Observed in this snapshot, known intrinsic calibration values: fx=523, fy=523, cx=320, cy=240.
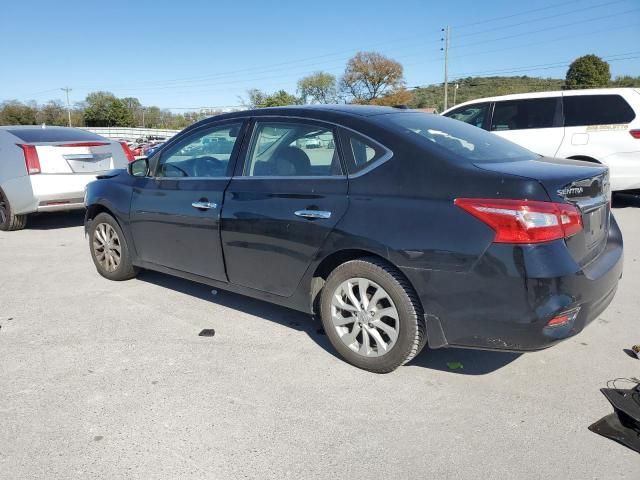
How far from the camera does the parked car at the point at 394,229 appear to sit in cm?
271

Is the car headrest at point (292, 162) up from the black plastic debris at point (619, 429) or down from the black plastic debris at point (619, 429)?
up

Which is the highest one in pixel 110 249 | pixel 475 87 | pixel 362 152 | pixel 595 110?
pixel 475 87

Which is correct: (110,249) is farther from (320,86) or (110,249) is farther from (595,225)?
(320,86)

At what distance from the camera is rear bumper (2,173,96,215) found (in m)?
7.40

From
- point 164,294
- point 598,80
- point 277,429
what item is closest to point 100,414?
point 277,429

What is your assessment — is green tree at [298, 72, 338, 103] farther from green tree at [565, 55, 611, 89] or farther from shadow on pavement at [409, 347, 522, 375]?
shadow on pavement at [409, 347, 522, 375]

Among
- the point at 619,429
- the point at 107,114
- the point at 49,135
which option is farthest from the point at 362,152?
the point at 107,114

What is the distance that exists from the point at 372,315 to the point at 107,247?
3.18m

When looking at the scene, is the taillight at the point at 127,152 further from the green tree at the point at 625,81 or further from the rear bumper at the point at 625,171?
the green tree at the point at 625,81

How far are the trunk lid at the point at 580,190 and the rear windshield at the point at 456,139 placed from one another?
151 millimetres

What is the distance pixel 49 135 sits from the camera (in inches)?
312

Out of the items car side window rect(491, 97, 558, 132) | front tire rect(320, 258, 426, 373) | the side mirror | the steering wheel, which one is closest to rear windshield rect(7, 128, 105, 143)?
the side mirror

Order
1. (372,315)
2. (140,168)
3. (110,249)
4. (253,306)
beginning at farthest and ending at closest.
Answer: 1. (110,249)
2. (140,168)
3. (253,306)
4. (372,315)

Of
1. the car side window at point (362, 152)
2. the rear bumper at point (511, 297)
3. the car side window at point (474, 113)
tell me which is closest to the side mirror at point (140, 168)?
the car side window at point (362, 152)
